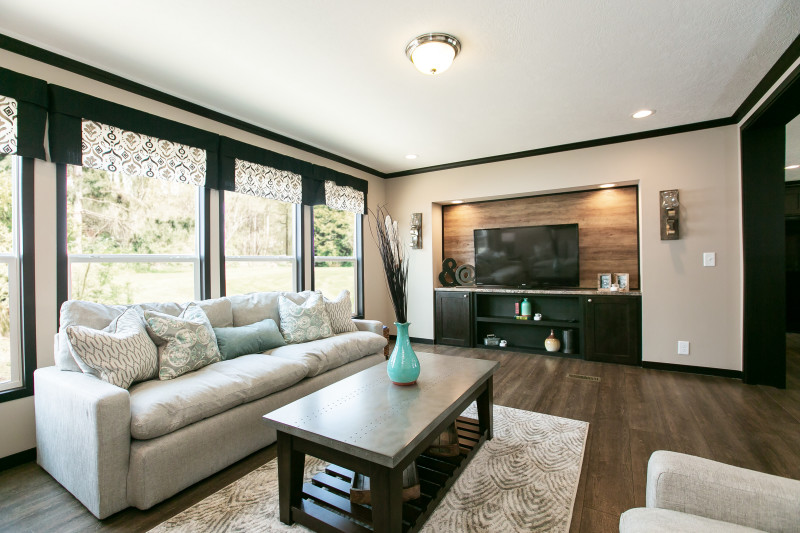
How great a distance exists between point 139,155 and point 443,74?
2.38m

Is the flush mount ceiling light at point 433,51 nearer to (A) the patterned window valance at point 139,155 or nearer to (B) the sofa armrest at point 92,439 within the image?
(A) the patterned window valance at point 139,155

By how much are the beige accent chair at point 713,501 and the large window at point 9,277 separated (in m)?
3.25

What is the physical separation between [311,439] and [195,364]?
1.32m

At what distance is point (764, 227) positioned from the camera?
336 centimetres

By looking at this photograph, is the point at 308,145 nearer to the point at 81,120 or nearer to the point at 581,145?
the point at 81,120

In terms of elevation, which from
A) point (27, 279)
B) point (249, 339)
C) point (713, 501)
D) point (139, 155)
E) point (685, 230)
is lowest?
point (713, 501)

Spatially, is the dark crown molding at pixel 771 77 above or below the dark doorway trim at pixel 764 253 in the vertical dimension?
above

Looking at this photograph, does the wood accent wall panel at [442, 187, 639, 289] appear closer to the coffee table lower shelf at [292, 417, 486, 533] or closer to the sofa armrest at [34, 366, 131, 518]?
the coffee table lower shelf at [292, 417, 486, 533]

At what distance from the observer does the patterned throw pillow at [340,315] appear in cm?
372

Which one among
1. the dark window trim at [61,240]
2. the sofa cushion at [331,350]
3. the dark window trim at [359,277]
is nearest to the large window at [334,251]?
the dark window trim at [359,277]

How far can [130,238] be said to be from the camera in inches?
113

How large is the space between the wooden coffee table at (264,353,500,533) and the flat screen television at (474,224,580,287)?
3028 millimetres

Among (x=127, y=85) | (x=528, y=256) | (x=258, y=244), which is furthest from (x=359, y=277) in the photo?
(x=127, y=85)

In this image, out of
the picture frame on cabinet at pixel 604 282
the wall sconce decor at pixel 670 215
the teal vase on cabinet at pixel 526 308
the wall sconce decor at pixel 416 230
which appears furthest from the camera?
the wall sconce decor at pixel 416 230
